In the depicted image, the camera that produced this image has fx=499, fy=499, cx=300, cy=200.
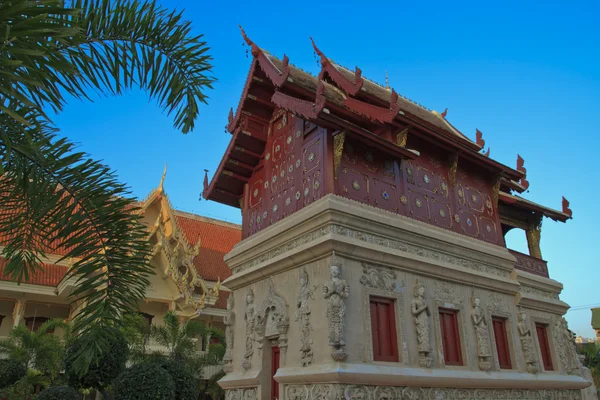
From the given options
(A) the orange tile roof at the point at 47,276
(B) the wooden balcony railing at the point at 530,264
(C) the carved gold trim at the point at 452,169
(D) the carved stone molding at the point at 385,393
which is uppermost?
(C) the carved gold trim at the point at 452,169

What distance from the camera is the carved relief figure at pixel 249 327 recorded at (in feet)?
35.3

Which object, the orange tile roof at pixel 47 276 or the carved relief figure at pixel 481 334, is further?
the orange tile roof at pixel 47 276

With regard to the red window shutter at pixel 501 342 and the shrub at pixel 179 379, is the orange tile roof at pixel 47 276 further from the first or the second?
the red window shutter at pixel 501 342

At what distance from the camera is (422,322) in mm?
9641

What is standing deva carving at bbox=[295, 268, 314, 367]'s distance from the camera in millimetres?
8883

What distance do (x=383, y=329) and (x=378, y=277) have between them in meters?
0.96

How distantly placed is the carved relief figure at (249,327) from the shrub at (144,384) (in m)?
1.64

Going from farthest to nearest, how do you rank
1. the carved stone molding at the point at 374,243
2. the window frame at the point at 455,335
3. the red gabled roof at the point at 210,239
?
1. the red gabled roof at the point at 210,239
2. the window frame at the point at 455,335
3. the carved stone molding at the point at 374,243

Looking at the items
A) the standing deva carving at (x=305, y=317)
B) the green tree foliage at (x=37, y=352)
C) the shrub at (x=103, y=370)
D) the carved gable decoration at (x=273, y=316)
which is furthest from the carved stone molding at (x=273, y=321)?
the green tree foliage at (x=37, y=352)

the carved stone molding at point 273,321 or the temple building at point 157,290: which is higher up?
the temple building at point 157,290

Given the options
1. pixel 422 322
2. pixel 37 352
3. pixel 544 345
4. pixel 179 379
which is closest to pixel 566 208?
pixel 544 345

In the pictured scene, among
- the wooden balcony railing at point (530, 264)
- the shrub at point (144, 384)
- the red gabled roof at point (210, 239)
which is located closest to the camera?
the shrub at point (144, 384)

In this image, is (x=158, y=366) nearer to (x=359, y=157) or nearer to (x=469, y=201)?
(x=359, y=157)

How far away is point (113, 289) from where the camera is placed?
203 inches
